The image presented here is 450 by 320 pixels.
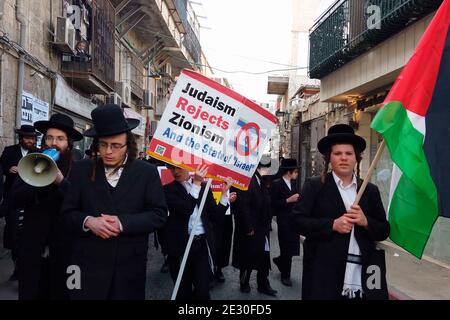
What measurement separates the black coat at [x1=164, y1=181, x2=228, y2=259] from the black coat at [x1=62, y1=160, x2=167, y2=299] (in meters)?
1.23

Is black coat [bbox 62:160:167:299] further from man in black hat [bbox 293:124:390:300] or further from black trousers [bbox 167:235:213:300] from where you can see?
black trousers [bbox 167:235:213:300]

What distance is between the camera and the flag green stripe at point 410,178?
2783mm

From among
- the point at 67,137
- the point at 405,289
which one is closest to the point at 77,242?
the point at 67,137

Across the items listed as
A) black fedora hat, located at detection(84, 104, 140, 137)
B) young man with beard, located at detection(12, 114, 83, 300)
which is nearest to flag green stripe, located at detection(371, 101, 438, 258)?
black fedora hat, located at detection(84, 104, 140, 137)

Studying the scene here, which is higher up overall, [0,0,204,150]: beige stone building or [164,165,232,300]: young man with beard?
[0,0,204,150]: beige stone building

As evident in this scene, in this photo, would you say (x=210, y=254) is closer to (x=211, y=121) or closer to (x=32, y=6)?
(x=211, y=121)

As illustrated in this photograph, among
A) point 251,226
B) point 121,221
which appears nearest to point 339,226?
point 121,221

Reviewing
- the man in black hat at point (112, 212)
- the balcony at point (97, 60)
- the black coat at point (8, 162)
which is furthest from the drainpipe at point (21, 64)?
the man in black hat at point (112, 212)

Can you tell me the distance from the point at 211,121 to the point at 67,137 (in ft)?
4.33

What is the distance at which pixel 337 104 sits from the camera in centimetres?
1452

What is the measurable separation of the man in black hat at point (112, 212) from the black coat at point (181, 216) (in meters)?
1.23

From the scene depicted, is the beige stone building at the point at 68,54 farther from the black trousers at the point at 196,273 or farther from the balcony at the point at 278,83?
the balcony at the point at 278,83

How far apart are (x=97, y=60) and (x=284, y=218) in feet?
28.5

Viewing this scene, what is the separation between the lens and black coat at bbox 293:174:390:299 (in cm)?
296
